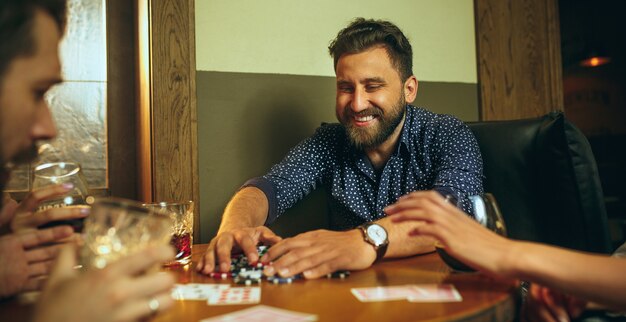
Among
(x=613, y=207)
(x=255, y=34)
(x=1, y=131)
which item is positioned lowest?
(x=613, y=207)

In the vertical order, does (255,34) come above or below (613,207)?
above

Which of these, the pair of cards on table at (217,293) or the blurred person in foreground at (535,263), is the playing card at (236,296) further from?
the blurred person in foreground at (535,263)

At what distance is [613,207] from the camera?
4.98 meters

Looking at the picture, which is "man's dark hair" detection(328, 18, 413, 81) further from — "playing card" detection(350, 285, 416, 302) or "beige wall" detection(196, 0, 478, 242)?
"playing card" detection(350, 285, 416, 302)

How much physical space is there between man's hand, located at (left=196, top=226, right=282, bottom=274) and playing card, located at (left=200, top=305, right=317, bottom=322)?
361 mm

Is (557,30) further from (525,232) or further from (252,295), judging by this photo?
(252,295)

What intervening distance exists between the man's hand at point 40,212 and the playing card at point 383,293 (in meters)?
0.63

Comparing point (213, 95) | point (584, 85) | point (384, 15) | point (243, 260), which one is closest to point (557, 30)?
point (384, 15)

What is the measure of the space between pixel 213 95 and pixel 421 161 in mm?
1082

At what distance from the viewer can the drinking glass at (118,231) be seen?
2.56 feet

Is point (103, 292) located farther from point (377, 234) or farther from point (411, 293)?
point (377, 234)

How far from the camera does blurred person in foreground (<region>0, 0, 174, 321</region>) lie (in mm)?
631

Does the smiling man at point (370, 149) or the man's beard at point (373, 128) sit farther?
the man's beard at point (373, 128)

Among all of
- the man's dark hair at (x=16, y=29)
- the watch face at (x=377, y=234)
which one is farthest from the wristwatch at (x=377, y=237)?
the man's dark hair at (x=16, y=29)
